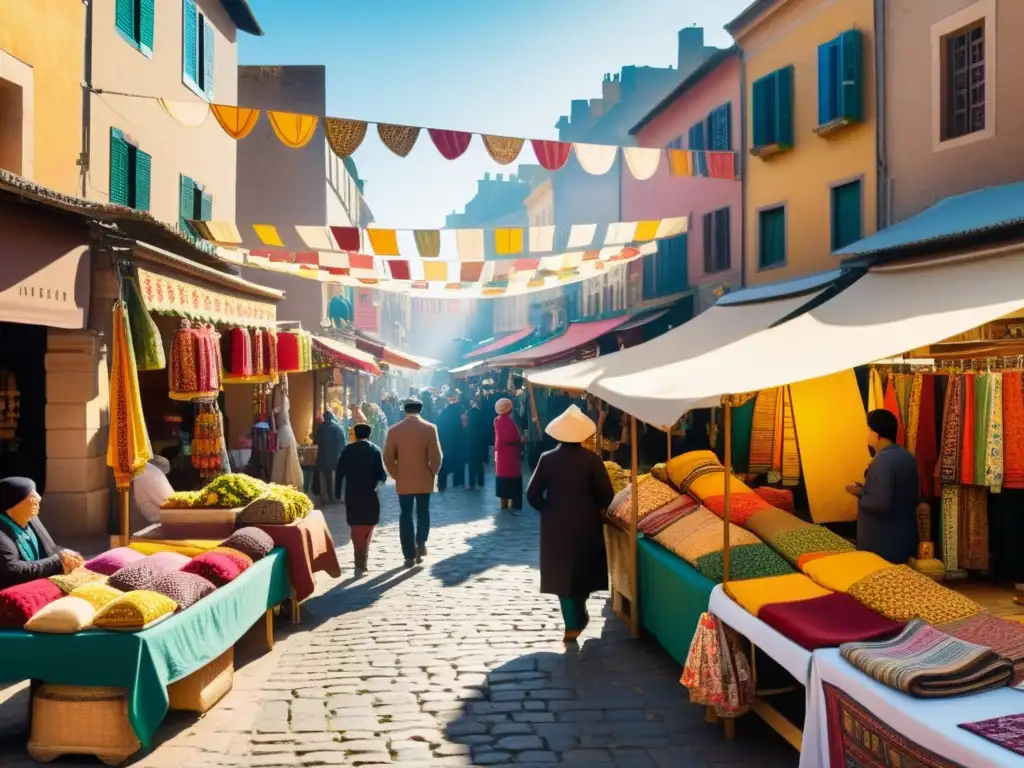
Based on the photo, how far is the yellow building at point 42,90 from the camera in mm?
10641

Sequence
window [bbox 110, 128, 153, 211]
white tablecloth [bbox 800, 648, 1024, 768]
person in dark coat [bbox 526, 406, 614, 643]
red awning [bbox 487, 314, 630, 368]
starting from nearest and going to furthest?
white tablecloth [bbox 800, 648, 1024, 768] → person in dark coat [bbox 526, 406, 614, 643] → window [bbox 110, 128, 153, 211] → red awning [bbox 487, 314, 630, 368]

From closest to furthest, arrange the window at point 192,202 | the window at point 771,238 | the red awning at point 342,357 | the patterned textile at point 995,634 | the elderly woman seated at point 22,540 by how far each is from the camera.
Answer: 1. the patterned textile at point 995,634
2. the elderly woman seated at point 22,540
3. the window at point 771,238
4. the window at point 192,202
5. the red awning at point 342,357

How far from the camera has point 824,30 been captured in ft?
46.2

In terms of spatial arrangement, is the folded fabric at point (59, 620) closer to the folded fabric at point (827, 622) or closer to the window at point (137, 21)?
the folded fabric at point (827, 622)

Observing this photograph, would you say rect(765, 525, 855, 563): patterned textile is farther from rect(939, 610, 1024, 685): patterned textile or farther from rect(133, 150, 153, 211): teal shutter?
rect(133, 150, 153, 211): teal shutter

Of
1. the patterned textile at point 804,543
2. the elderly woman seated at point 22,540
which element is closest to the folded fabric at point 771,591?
the patterned textile at point 804,543

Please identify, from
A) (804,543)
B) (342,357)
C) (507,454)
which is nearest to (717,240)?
(507,454)

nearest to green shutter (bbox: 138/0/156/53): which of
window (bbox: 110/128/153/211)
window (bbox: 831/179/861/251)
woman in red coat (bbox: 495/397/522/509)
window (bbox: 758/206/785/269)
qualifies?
window (bbox: 110/128/153/211)

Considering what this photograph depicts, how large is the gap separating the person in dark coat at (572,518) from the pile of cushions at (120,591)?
2.26 m

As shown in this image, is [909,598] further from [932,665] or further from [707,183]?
[707,183]

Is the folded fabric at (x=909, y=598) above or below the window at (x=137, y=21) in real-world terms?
below

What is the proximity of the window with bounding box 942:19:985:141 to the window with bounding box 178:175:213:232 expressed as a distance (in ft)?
38.7

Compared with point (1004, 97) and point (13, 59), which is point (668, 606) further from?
point (13, 59)

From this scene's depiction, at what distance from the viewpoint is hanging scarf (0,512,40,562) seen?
5.41 metres
